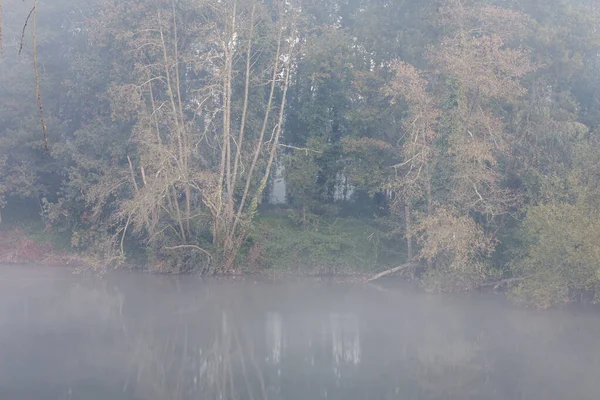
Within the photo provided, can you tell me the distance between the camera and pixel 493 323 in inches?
592

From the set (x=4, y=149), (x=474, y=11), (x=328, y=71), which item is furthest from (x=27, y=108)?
(x=474, y=11)

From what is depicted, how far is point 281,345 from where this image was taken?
1289 cm

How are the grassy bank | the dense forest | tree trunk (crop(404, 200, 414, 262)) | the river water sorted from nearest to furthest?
the river water < the dense forest < tree trunk (crop(404, 200, 414, 262)) < the grassy bank

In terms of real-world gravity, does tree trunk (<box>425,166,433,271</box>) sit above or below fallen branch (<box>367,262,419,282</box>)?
above

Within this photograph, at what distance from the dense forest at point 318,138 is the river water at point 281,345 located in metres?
2.31

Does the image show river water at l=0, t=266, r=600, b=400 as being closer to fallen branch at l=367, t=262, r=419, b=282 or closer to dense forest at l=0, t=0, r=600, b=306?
fallen branch at l=367, t=262, r=419, b=282

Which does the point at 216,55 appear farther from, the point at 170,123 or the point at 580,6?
the point at 580,6

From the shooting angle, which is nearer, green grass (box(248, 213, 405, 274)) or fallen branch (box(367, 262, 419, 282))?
fallen branch (box(367, 262, 419, 282))

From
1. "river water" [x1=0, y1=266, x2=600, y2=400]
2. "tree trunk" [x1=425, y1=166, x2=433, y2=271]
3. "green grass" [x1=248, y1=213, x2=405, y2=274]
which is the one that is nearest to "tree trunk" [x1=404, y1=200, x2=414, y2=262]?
"tree trunk" [x1=425, y1=166, x2=433, y2=271]

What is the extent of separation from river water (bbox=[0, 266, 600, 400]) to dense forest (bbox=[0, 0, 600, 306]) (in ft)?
7.58

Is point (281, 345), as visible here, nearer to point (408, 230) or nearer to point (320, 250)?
point (408, 230)

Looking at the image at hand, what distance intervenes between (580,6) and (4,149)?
24.0 metres

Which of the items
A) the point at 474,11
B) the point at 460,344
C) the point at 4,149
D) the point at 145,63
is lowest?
the point at 460,344

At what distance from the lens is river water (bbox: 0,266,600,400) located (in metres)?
10.4
